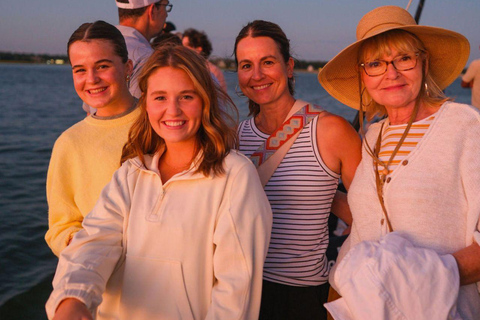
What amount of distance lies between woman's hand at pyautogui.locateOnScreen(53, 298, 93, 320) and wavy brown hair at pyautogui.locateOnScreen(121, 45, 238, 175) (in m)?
0.71

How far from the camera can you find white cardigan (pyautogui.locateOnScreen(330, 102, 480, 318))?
1921 mm

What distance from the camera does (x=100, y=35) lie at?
2725 millimetres

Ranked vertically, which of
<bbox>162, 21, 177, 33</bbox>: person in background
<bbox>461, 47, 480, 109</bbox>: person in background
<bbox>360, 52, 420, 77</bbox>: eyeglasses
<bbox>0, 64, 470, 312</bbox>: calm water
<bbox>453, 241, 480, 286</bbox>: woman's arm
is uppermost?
<bbox>360, 52, 420, 77</bbox>: eyeglasses

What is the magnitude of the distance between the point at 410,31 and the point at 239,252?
128 centimetres

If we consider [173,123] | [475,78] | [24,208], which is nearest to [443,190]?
[173,123]

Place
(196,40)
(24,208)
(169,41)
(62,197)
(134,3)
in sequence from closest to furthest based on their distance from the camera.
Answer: (62,197) < (169,41) < (134,3) < (196,40) < (24,208)

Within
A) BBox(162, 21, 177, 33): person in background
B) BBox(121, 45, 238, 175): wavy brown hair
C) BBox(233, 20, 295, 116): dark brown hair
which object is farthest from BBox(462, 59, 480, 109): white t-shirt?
BBox(121, 45, 238, 175): wavy brown hair

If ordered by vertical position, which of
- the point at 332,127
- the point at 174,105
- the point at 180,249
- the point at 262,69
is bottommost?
the point at 180,249

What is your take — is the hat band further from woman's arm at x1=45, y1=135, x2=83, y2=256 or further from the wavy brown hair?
woman's arm at x1=45, y1=135, x2=83, y2=256

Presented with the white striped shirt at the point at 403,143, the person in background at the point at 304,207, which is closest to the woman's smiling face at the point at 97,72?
the person in background at the point at 304,207

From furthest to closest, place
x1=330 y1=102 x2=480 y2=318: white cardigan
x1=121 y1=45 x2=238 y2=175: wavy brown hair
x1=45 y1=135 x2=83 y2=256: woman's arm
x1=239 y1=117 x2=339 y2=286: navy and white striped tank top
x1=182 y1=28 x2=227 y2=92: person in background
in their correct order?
x1=182 y1=28 x2=227 y2=92: person in background < x1=45 y1=135 x2=83 y2=256: woman's arm < x1=239 y1=117 x2=339 y2=286: navy and white striped tank top < x1=121 y1=45 x2=238 y2=175: wavy brown hair < x1=330 y1=102 x2=480 y2=318: white cardigan

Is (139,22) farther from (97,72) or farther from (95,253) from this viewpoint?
(95,253)

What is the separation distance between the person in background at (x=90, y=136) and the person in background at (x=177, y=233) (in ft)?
1.44

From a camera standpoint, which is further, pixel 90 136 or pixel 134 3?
pixel 134 3
